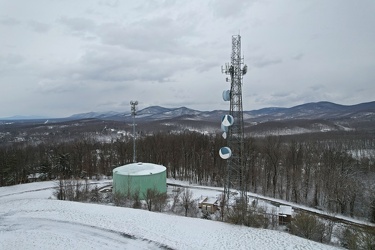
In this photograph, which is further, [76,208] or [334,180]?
[334,180]

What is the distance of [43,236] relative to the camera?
15172mm

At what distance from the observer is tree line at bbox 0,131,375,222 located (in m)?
32.5

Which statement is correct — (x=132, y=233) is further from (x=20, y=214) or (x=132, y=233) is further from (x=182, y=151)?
(x=182, y=151)

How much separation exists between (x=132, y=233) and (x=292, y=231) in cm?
1107

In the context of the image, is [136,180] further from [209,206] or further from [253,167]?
[253,167]

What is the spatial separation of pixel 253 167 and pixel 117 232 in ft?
98.6

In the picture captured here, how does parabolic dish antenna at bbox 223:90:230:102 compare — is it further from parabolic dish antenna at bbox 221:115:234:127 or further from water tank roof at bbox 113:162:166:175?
water tank roof at bbox 113:162:166:175

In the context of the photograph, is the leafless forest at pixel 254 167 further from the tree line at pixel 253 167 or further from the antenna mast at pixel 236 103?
the antenna mast at pixel 236 103

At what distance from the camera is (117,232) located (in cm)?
1582

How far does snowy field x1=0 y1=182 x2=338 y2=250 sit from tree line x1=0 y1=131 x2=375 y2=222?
66.9 ft

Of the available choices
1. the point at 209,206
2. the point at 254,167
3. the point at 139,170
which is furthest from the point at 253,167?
the point at 139,170

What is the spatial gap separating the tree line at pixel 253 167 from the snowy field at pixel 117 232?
2038 centimetres

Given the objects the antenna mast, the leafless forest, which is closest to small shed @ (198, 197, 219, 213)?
the antenna mast

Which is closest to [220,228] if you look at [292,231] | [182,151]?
[292,231]
